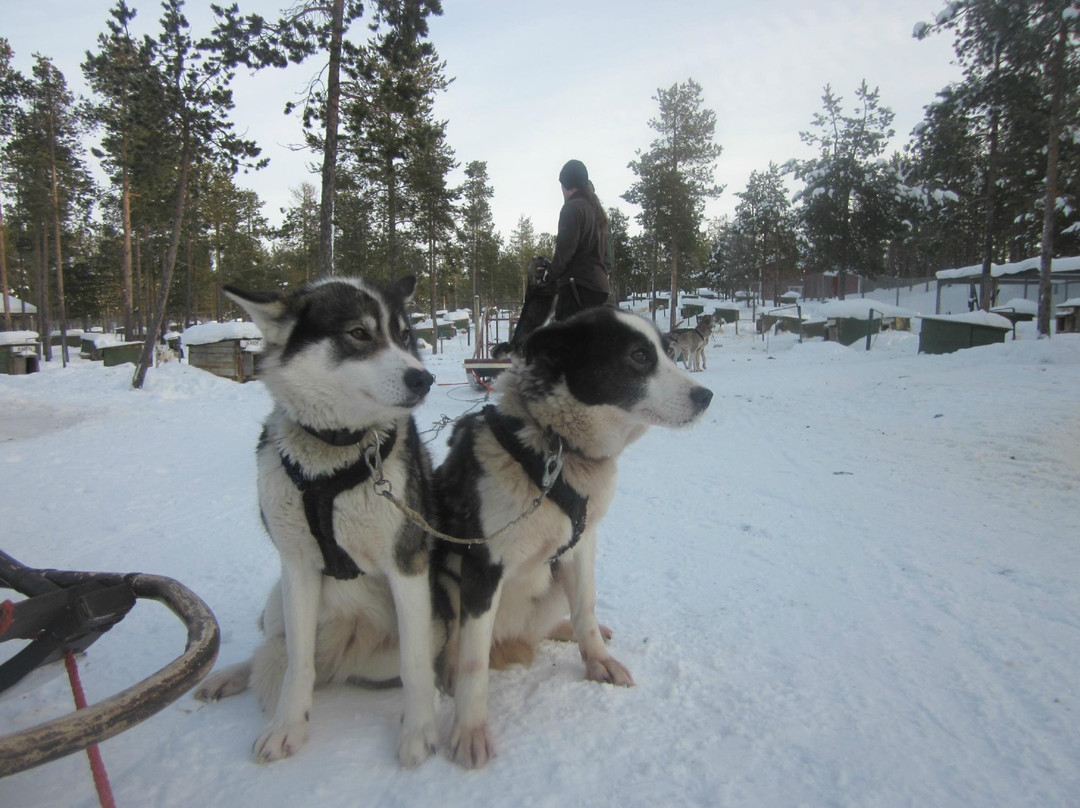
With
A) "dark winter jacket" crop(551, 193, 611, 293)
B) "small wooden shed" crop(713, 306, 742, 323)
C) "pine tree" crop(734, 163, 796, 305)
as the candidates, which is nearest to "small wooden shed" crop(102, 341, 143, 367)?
"dark winter jacket" crop(551, 193, 611, 293)

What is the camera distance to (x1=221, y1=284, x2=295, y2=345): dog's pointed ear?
2.14m

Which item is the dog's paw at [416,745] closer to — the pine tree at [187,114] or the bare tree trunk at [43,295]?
the pine tree at [187,114]

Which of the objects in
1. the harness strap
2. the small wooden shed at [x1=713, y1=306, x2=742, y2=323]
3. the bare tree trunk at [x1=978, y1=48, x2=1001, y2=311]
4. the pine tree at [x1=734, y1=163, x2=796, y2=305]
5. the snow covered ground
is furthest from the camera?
the pine tree at [x1=734, y1=163, x2=796, y2=305]

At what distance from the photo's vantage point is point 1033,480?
5.30m

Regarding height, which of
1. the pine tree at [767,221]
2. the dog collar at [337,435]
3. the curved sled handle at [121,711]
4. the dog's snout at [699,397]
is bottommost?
the curved sled handle at [121,711]

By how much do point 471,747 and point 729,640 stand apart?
1.39m

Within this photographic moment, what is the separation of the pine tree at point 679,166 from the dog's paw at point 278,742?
121ft

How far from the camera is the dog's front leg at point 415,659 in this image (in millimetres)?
2090

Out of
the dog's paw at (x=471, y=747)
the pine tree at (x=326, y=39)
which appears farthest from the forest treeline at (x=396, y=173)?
the dog's paw at (x=471, y=747)

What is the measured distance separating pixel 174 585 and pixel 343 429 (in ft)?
2.36

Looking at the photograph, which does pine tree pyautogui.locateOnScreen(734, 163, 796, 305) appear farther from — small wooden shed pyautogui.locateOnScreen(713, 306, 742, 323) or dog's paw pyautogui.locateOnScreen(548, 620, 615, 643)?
dog's paw pyautogui.locateOnScreen(548, 620, 615, 643)

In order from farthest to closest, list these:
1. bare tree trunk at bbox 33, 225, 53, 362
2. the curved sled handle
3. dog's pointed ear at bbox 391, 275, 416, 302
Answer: bare tree trunk at bbox 33, 225, 53, 362 → dog's pointed ear at bbox 391, 275, 416, 302 → the curved sled handle

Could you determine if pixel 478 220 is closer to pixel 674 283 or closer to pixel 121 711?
pixel 674 283

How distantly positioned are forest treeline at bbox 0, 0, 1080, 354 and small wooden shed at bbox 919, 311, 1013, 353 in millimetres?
3345
